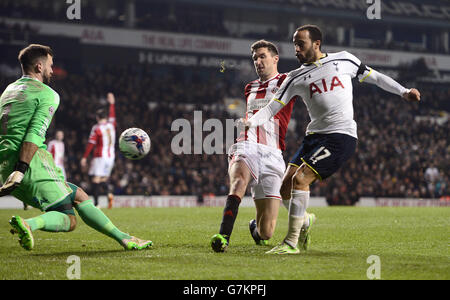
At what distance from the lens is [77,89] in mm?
26719

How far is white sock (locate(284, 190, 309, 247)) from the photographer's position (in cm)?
632

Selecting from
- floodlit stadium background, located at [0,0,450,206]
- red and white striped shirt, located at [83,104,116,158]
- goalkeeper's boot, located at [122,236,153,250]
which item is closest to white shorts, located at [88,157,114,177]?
red and white striped shirt, located at [83,104,116,158]

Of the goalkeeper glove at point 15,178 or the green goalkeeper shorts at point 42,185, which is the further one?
→ the green goalkeeper shorts at point 42,185

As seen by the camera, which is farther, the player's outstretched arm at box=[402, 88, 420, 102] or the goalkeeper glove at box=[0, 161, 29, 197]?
the player's outstretched arm at box=[402, 88, 420, 102]

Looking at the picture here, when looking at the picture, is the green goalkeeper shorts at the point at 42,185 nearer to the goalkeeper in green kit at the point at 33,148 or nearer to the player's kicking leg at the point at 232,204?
the goalkeeper in green kit at the point at 33,148

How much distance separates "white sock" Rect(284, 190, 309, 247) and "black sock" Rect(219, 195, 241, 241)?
0.64 meters

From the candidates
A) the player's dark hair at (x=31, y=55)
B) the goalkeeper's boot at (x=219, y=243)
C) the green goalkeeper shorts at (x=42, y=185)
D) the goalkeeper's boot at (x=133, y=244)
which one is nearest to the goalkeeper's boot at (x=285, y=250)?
the goalkeeper's boot at (x=219, y=243)

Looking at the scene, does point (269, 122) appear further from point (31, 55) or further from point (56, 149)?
point (56, 149)

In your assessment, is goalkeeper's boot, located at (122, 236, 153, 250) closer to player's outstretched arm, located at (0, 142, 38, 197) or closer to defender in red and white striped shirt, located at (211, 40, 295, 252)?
defender in red and white striped shirt, located at (211, 40, 295, 252)

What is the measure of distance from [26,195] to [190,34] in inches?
1055

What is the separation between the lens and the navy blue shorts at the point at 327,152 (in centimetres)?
631

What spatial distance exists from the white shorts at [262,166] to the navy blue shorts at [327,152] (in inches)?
35.4

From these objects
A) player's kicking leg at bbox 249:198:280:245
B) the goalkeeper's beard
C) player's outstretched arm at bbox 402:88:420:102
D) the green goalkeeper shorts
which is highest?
the goalkeeper's beard
